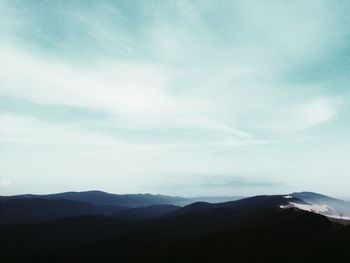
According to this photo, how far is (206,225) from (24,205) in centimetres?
10079

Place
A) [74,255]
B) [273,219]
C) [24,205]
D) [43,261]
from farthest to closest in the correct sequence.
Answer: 1. [24,205]
2. [74,255]
3. [43,261]
4. [273,219]

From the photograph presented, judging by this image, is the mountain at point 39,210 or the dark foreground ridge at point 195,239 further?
the mountain at point 39,210

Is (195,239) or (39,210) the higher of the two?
(39,210)

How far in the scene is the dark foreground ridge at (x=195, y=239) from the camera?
52.2 meters

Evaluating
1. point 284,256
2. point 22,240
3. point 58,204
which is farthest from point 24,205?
point 284,256

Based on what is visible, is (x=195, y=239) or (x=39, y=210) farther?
(x=39, y=210)

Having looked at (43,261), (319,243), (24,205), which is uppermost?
(24,205)

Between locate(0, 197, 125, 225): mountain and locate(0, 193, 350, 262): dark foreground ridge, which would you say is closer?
locate(0, 193, 350, 262): dark foreground ridge

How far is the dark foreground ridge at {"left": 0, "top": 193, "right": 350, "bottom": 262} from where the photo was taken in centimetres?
5219

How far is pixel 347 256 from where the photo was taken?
45688 millimetres

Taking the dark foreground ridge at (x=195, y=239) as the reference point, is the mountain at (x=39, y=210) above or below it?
above

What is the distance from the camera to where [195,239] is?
67625 mm

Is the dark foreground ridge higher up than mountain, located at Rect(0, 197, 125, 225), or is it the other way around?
mountain, located at Rect(0, 197, 125, 225)

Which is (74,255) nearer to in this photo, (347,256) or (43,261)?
(43,261)
